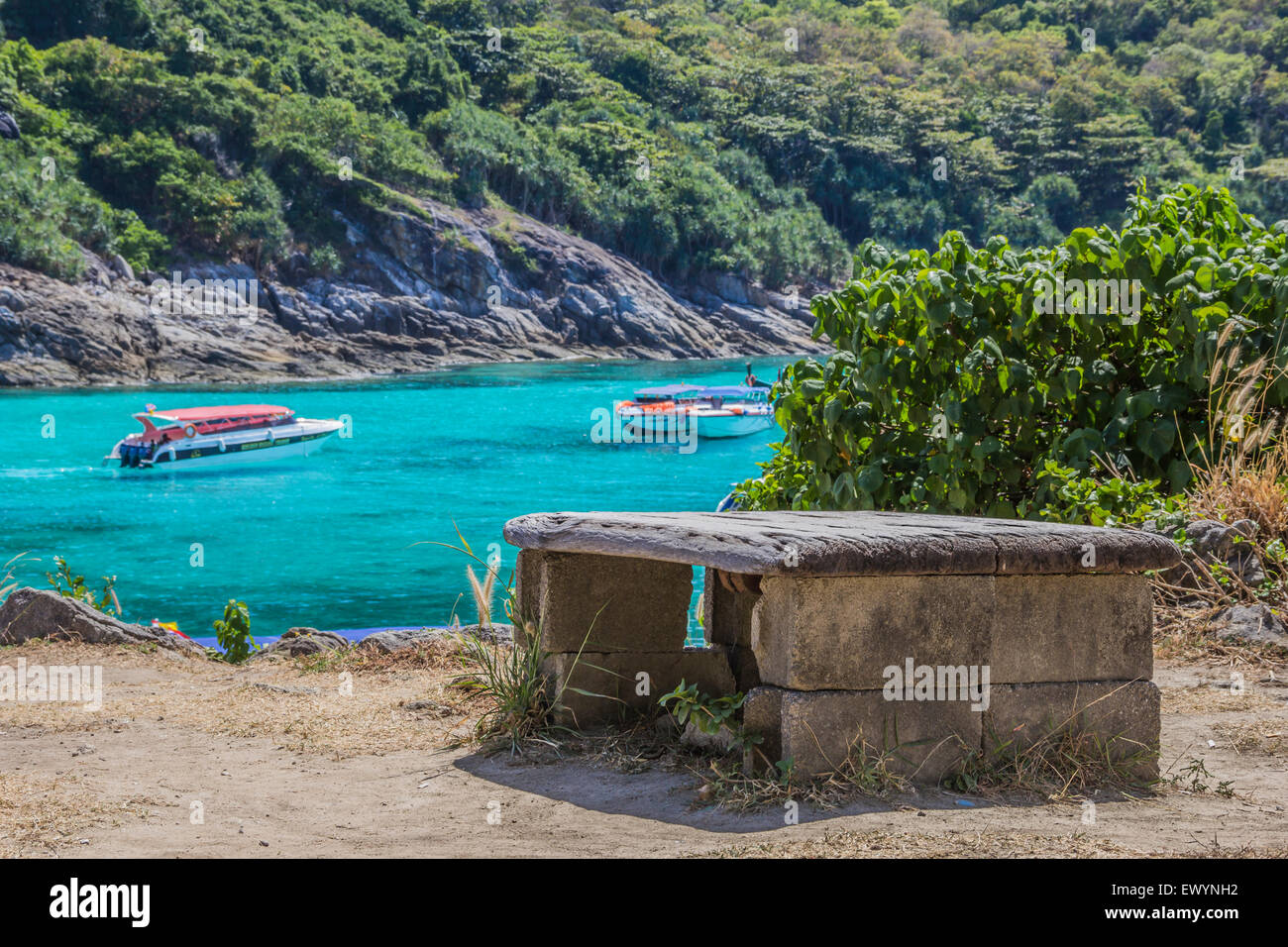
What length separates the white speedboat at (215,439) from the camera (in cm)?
3806

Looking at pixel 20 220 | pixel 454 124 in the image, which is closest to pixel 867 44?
pixel 454 124

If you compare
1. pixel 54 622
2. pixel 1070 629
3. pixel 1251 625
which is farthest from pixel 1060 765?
pixel 54 622

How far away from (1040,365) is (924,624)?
4.02 m

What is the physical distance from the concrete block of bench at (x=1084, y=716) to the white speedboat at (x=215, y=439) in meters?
35.0

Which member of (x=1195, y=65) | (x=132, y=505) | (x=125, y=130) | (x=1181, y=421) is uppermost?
Result: (x=1195, y=65)

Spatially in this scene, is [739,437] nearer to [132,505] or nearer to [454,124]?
[132,505]

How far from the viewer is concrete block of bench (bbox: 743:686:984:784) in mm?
4406

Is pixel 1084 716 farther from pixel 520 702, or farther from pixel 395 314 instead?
pixel 395 314

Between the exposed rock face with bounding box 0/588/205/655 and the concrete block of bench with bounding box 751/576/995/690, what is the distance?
620cm

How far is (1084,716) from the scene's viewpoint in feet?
15.6

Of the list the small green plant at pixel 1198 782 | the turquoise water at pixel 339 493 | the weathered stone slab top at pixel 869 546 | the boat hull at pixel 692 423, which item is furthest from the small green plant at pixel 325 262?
the small green plant at pixel 1198 782

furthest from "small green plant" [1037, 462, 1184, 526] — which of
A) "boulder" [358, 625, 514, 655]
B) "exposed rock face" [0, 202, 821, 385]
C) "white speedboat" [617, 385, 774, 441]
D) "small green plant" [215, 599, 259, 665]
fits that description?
"exposed rock face" [0, 202, 821, 385]

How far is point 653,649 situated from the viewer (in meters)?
5.53

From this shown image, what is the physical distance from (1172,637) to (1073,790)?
2896 millimetres
